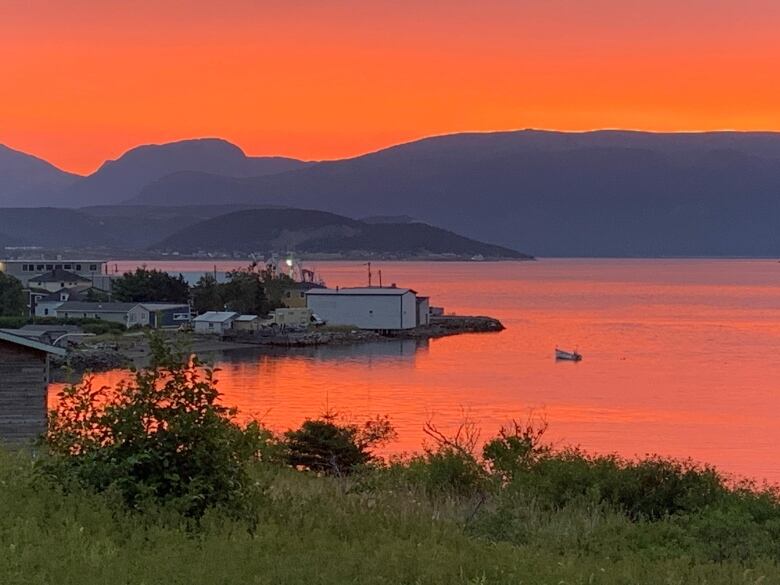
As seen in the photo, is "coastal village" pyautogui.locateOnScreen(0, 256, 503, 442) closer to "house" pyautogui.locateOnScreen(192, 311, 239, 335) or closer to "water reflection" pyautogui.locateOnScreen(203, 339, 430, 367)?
"house" pyautogui.locateOnScreen(192, 311, 239, 335)

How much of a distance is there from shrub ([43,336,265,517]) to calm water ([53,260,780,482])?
49.0 feet

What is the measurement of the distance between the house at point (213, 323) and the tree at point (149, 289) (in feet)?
23.7

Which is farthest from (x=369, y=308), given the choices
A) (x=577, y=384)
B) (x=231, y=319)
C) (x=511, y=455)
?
(x=511, y=455)

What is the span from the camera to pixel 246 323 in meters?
58.7

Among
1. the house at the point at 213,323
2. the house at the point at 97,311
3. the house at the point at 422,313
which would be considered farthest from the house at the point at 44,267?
the house at the point at 422,313

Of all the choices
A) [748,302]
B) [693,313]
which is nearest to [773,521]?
[693,313]

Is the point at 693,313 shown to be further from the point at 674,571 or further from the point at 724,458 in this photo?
the point at 674,571

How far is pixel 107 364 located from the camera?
135 ft

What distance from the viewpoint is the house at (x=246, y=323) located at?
5809 cm

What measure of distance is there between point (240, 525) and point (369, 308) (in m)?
57.7

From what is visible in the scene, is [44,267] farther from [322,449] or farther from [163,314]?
[322,449]

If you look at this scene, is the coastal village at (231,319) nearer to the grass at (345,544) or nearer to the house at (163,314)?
the house at (163,314)

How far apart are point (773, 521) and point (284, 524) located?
423 centimetres

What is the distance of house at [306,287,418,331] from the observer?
205 ft
